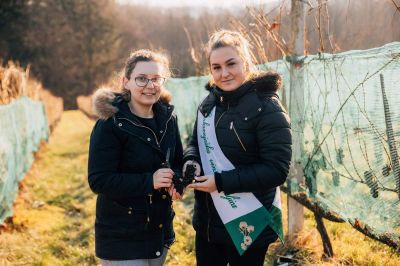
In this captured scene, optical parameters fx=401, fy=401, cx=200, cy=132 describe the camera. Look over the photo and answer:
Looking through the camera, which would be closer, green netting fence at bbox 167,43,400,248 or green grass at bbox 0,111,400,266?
green netting fence at bbox 167,43,400,248

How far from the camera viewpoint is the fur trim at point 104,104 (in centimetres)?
226

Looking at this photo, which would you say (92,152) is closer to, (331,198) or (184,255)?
(331,198)

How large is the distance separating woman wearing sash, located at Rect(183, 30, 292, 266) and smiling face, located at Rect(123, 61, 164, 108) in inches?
13.0

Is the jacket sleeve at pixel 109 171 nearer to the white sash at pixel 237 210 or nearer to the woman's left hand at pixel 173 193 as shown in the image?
the woman's left hand at pixel 173 193

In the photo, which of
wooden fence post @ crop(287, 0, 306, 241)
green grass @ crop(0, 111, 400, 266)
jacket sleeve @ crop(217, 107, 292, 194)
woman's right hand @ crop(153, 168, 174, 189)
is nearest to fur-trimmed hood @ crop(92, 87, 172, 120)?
woman's right hand @ crop(153, 168, 174, 189)

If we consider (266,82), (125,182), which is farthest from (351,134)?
(125,182)

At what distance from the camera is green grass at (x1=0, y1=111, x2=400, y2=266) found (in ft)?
12.0

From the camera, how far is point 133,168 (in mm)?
2322

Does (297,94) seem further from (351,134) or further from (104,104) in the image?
(104,104)

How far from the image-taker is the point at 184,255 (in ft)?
13.8

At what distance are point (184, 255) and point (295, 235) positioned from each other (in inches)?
45.7

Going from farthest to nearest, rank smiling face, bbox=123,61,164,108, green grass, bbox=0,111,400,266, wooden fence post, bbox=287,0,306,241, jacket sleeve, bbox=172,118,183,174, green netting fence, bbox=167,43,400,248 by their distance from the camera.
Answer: green grass, bbox=0,111,400,266 < wooden fence post, bbox=287,0,306,241 < jacket sleeve, bbox=172,118,183,174 < green netting fence, bbox=167,43,400,248 < smiling face, bbox=123,61,164,108

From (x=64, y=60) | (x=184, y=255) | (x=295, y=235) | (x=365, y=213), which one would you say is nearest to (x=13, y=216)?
(x=184, y=255)

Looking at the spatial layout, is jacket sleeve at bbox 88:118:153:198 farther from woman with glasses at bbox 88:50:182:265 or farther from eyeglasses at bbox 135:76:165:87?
eyeglasses at bbox 135:76:165:87
